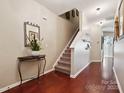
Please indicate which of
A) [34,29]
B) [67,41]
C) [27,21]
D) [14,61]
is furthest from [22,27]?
[67,41]

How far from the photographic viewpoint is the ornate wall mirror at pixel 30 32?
11.3 feet

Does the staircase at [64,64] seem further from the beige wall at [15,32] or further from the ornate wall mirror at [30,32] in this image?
the ornate wall mirror at [30,32]

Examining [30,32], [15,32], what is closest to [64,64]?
[30,32]

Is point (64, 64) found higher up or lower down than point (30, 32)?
lower down

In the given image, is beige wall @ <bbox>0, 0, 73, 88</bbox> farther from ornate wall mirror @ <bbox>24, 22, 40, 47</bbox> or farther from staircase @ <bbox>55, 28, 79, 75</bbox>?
staircase @ <bbox>55, 28, 79, 75</bbox>

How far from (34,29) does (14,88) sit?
5.79 ft

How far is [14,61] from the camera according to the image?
306cm

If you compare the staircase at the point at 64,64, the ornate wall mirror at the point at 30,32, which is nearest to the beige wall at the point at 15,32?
the ornate wall mirror at the point at 30,32

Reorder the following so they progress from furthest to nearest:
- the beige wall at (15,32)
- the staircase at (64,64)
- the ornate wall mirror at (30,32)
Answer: the staircase at (64,64), the ornate wall mirror at (30,32), the beige wall at (15,32)

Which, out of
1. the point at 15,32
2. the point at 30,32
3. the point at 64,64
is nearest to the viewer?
the point at 15,32

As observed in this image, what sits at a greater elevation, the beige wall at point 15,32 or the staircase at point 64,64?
the beige wall at point 15,32

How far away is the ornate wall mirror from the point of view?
3429 millimetres

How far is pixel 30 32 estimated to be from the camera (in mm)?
3615

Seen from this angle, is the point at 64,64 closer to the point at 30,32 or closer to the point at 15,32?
the point at 30,32
